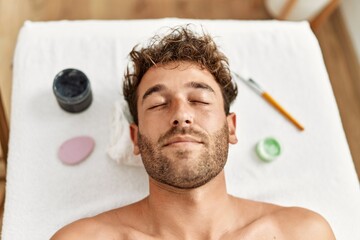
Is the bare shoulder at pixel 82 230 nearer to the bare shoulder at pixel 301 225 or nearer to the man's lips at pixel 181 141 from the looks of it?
the man's lips at pixel 181 141

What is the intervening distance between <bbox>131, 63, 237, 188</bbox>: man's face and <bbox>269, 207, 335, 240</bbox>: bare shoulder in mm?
272

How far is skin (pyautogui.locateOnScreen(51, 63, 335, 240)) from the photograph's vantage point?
1.09 metres

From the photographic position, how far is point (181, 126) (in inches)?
42.9

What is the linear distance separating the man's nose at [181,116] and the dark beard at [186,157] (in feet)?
0.05

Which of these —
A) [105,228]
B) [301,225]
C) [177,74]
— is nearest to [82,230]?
[105,228]

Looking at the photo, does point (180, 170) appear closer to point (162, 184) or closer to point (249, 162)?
point (162, 184)

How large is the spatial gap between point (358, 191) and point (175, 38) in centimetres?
82

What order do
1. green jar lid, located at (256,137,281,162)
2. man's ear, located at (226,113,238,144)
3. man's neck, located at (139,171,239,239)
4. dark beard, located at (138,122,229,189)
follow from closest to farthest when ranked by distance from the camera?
dark beard, located at (138,122,229,189) → man's neck, located at (139,171,239,239) → man's ear, located at (226,113,238,144) → green jar lid, located at (256,137,281,162)

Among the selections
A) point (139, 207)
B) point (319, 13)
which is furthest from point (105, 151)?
point (319, 13)

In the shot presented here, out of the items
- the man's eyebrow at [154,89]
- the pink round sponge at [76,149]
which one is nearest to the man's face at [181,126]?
the man's eyebrow at [154,89]

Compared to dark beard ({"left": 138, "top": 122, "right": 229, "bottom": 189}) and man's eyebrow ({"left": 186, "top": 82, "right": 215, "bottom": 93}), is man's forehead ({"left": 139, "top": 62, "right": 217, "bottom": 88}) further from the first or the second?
dark beard ({"left": 138, "top": 122, "right": 229, "bottom": 189})

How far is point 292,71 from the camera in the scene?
5.11 ft

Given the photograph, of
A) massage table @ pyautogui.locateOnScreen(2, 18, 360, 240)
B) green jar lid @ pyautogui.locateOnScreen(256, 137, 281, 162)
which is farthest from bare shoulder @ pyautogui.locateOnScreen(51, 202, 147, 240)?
green jar lid @ pyautogui.locateOnScreen(256, 137, 281, 162)

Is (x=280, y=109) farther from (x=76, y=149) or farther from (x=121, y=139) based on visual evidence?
(x=76, y=149)
